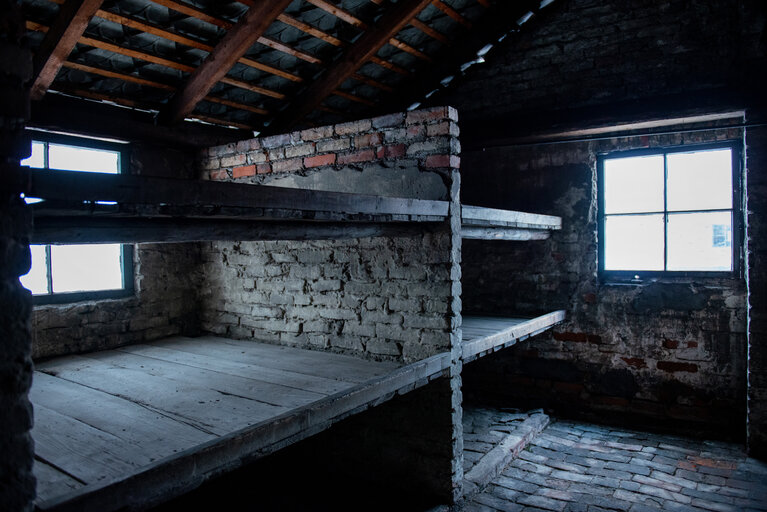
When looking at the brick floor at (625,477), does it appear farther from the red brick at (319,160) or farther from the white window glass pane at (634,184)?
the red brick at (319,160)

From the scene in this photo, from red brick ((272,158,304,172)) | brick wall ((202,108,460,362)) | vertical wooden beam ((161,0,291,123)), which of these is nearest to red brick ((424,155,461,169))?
brick wall ((202,108,460,362))

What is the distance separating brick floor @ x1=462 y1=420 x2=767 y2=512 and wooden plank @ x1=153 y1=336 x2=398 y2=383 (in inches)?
45.1

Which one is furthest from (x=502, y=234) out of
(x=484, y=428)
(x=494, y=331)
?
(x=484, y=428)

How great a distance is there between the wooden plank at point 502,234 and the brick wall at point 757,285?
161 centimetres

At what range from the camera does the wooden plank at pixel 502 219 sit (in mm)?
3299

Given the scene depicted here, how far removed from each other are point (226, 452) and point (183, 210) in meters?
0.84

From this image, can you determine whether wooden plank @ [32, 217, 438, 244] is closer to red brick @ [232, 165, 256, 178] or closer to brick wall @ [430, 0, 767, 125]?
red brick @ [232, 165, 256, 178]

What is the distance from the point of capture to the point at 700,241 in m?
4.38

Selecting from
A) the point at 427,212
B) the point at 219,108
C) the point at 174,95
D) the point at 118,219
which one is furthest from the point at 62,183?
the point at 219,108

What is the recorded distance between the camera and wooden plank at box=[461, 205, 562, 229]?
3299 mm

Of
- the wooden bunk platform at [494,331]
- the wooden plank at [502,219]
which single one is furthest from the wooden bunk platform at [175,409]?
the wooden plank at [502,219]

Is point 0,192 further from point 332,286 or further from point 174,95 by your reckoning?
point 174,95

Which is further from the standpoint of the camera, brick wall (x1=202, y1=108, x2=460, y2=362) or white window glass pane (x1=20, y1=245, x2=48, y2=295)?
white window glass pane (x1=20, y1=245, x2=48, y2=295)

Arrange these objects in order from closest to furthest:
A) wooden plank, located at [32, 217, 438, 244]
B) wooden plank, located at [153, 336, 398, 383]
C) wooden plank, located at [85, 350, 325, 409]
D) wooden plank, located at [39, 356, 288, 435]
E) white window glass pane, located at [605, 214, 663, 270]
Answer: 1. wooden plank, located at [32, 217, 438, 244]
2. wooden plank, located at [39, 356, 288, 435]
3. wooden plank, located at [85, 350, 325, 409]
4. wooden plank, located at [153, 336, 398, 383]
5. white window glass pane, located at [605, 214, 663, 270]
